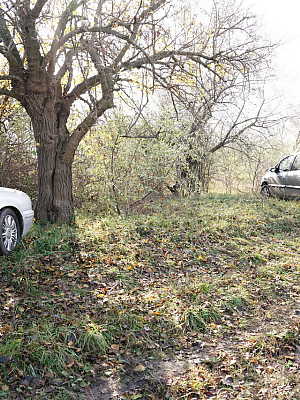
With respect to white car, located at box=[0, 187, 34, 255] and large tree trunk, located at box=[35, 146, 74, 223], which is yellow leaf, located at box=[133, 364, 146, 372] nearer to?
white car, located at box=[0, 187, 34, 255]

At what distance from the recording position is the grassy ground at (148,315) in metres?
3.90

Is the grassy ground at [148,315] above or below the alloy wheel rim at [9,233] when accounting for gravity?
below

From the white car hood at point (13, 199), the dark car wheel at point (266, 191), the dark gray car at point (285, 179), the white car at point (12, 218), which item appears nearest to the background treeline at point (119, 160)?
the dark car wheel at point (266, 191)

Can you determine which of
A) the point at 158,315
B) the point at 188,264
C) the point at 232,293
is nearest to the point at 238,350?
the point at 158,315

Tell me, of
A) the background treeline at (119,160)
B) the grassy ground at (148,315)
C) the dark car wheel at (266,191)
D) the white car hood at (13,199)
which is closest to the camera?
the grassy ground at (148,315)

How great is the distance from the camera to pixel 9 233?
21.9 ft

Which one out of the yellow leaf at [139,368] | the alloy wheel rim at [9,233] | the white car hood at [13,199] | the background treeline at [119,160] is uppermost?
the background treeline at [119,160]

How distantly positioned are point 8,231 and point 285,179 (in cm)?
901

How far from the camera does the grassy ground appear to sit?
153 inches

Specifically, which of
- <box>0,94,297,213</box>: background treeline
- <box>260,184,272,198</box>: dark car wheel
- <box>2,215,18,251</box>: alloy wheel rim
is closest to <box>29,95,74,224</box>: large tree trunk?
<box>0,94,297,213</box>: background treeline

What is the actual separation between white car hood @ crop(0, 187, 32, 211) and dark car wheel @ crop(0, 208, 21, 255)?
0.38ft

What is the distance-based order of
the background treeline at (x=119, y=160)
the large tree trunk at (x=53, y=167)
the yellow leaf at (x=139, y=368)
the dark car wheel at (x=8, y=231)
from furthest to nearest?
1. the background treeline at (x=119, y=160)
2. the large tree trunk at (x=53, y=167)
3. the dark car wheel at (x=8, y=231)
4. the yellow leaf at (x=139, y=368)

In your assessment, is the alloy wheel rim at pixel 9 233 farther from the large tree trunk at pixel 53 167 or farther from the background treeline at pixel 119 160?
the background treeline at pixel 119 160

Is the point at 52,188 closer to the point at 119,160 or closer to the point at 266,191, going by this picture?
the point at 119,160
